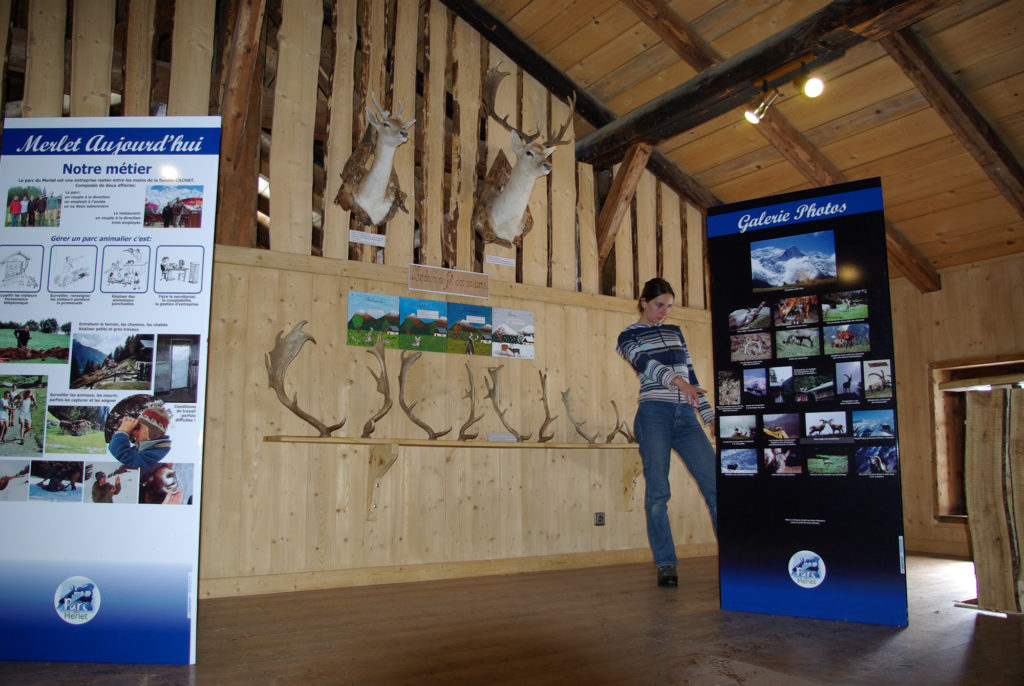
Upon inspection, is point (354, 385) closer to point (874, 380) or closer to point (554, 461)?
point (554, 461)

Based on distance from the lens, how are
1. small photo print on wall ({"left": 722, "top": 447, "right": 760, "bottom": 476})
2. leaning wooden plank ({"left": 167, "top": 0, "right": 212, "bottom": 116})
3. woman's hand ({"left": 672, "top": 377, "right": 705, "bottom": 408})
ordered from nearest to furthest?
small photo print on wall ({"left": 722, "top": 447, "right": 760, "bottom": 476}) → woman's hand ({"left": 672, "top": 377, "right": 705, "bottom": 408}) → leaning wooden plank ({"left": 167, "top": 0, "right": 212, "bottom": 116})

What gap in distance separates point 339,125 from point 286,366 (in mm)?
1879

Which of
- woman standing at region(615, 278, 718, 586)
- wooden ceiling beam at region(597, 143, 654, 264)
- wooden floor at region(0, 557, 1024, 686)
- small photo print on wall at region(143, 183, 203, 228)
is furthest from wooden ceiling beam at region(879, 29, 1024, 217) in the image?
small photo print on wall at region(143, 183, 203, 228)

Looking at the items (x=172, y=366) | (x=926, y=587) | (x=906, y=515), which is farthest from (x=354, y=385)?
(x=906, y=515)

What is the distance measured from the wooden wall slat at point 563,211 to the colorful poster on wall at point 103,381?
363cm

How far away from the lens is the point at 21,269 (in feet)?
8.85

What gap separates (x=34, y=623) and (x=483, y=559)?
304 cm

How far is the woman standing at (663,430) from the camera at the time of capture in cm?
429

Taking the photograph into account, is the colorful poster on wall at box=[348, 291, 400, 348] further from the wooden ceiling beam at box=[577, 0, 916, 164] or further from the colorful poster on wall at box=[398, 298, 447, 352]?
the wooden ceiling beam at box=[577, 0, 916, 164]

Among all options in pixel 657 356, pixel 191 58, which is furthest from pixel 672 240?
pixel 191 58

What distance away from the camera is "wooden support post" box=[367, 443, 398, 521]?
4.59 meters

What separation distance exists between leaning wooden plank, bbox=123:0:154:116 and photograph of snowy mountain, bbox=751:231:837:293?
3.97 metres

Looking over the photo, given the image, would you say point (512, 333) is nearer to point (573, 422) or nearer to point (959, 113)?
point (573, 422)

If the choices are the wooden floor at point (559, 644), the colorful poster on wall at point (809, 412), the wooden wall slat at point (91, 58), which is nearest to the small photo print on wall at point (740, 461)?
the colorful poster on wall at point (809, 412)
